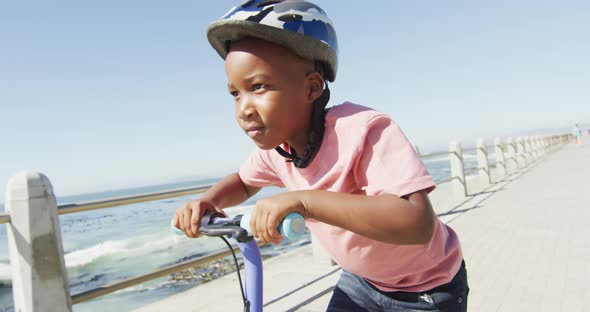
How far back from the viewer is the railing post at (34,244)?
259 cm

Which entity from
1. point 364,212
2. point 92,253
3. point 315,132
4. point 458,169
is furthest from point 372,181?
point 92,253

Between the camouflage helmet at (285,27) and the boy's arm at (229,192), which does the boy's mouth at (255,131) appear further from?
the boy's arm at (229,192)

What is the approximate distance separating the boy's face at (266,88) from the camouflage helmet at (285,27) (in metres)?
0.04

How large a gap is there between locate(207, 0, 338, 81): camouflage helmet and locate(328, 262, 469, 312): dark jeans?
91cm

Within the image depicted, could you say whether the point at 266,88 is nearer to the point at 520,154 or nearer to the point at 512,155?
the point at 512,155

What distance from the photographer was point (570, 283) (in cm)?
362

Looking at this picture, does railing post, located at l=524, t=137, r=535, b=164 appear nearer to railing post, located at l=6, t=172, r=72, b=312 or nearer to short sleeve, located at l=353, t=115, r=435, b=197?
railing post, located at l=6, t=172, r=72, b=312

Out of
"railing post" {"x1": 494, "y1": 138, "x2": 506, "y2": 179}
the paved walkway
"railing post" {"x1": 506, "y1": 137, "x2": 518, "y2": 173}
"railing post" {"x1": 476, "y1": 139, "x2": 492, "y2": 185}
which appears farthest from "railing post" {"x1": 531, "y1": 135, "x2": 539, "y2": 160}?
the paved walkway

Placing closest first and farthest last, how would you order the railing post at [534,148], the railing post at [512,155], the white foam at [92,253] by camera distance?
the white foam at [92,253] < the railing post at [512,155] < the railing post at [534,148]

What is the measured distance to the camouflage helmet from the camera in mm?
1375

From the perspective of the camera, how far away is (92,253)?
1349 cm

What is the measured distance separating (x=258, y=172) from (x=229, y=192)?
0.16 m

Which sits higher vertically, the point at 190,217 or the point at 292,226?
the point at 292,226

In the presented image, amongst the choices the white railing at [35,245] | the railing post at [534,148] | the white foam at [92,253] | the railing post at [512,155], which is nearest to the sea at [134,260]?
the white foam at [92,253]
